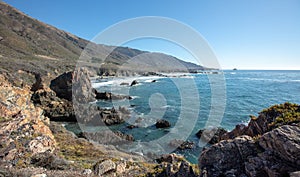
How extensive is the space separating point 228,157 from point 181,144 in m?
12.3

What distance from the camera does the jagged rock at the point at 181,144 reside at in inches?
656

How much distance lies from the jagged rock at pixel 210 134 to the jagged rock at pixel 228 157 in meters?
13.2

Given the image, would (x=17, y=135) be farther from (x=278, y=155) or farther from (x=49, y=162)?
(x=278, y=155)

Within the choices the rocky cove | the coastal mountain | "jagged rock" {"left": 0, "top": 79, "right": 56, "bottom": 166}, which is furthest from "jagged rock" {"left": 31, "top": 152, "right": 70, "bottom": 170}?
the coastal mountain

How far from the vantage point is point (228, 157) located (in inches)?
205

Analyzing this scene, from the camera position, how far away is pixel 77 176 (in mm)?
6469

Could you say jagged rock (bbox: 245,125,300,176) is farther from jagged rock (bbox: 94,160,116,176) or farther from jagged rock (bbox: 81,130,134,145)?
jagged rock (bbox: 81,130,134,145)

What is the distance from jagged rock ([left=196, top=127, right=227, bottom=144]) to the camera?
17987 millimetres

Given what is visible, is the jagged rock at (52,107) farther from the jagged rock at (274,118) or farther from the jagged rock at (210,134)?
the jagged rock at (274,118)

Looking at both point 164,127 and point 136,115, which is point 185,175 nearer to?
point 164,127

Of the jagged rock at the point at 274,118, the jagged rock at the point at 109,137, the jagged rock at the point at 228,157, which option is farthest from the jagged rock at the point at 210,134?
the jagged rock at the point at 228,157

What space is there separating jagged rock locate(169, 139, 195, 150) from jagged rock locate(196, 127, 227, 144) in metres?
1.86

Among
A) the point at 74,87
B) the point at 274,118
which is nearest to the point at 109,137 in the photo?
the point at 274,118

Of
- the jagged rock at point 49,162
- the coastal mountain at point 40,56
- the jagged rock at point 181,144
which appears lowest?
the jagged rock at point 181,144
